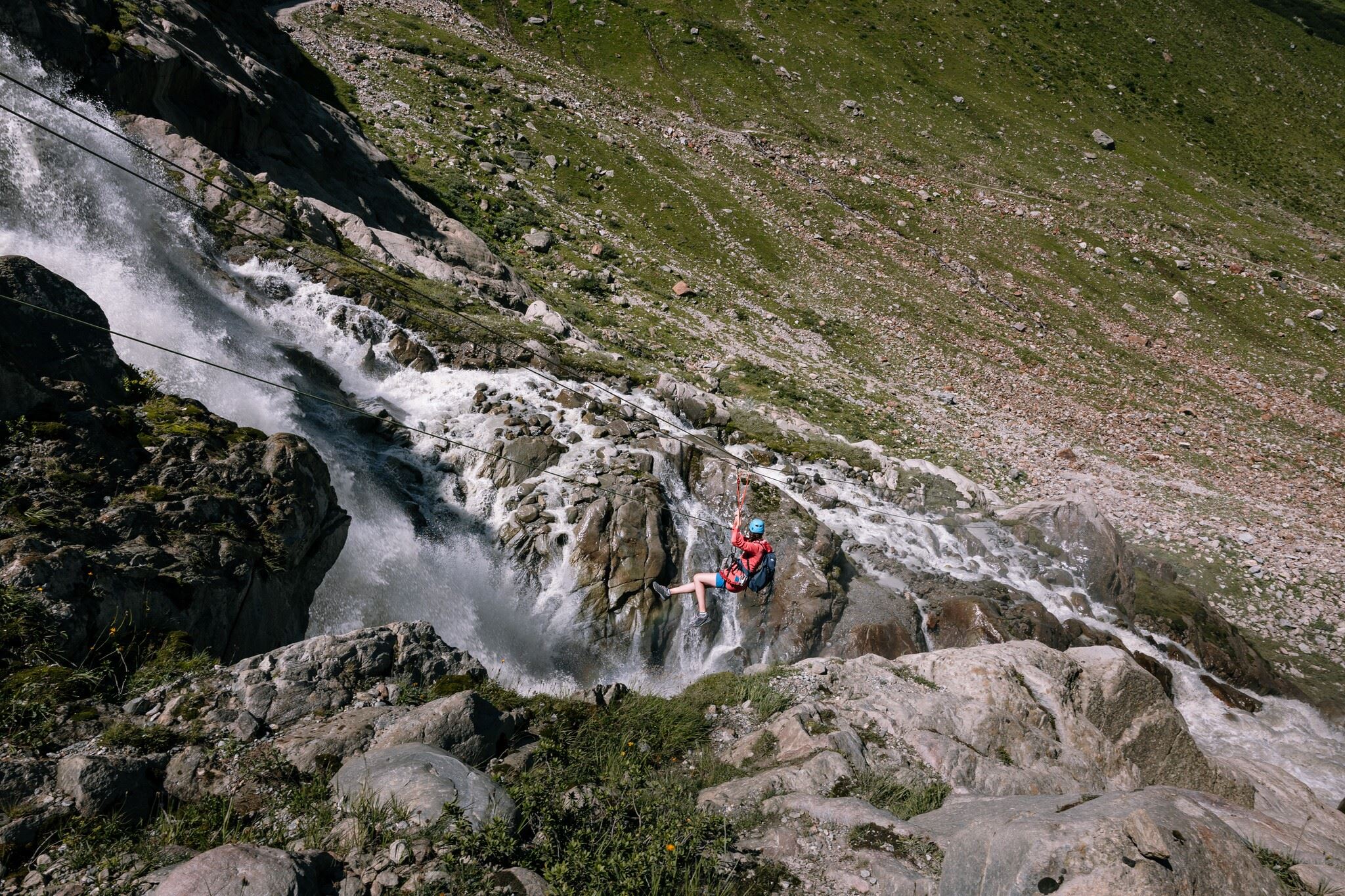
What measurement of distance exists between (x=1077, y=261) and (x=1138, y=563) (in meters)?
29.3

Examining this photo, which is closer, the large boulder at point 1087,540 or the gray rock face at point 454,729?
the gray rock face at point 454,729

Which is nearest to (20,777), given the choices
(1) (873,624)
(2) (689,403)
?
(1) (873,624)

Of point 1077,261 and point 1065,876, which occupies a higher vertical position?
point 1077,261

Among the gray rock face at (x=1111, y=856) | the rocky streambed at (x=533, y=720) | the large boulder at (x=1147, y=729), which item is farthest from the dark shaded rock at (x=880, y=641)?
the gray rock face at (x=1111, y=856)

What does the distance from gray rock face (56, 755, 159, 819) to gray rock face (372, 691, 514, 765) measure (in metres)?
2.17

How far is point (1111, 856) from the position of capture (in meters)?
6.45

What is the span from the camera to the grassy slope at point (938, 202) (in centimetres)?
3278

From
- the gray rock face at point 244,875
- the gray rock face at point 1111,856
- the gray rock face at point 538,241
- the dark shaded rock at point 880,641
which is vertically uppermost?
the gray rock face at point 1111,856

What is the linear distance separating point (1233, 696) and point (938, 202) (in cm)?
3890

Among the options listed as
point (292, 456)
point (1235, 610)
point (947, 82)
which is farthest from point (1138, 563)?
point (947, 82)

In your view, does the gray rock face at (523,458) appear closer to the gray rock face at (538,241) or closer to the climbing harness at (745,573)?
the climbing harness at (745,573)

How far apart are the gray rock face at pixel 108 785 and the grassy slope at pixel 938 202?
20.7 metres

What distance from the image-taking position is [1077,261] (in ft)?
149

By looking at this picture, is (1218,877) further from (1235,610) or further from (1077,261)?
(1077,261)
